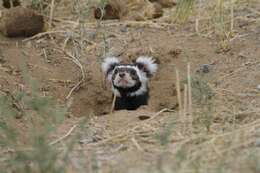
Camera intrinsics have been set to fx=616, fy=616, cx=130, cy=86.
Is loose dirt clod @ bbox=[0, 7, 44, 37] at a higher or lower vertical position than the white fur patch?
higher

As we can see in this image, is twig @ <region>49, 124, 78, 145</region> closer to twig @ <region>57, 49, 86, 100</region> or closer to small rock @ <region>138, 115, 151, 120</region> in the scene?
small rock @ <region>138, 115, 151, 120</region>

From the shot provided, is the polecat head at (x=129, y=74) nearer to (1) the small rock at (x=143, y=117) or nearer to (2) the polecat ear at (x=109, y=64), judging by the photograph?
(2) the polecat ear at (x=109, y=64)

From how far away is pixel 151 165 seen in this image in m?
3.35

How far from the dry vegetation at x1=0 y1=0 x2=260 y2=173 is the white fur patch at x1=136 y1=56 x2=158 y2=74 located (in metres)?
0.20

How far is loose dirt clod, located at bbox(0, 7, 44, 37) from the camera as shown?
6.82 metres

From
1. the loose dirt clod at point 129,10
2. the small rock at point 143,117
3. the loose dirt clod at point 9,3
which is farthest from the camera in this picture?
the loose dirt clod at point 129,10

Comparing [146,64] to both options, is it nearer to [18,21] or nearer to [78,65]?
[78,65]

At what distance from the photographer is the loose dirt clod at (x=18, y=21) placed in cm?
682

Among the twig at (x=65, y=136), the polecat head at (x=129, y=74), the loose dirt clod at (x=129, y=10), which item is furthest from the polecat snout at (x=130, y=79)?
the twig at (x=65, y=136)

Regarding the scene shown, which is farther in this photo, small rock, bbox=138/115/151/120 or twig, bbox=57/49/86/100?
twig, bbox=57/49/86/100

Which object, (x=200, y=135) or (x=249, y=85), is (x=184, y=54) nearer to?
(x=249, y=85)

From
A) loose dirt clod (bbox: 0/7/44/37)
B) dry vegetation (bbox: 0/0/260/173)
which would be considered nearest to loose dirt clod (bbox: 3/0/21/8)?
dry vegetation (bbox: 0/0/260/173)

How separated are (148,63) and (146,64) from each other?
25 mm

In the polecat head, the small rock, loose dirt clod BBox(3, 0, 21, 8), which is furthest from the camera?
loose dirt clod BBox(3, 0, 21, 8)
